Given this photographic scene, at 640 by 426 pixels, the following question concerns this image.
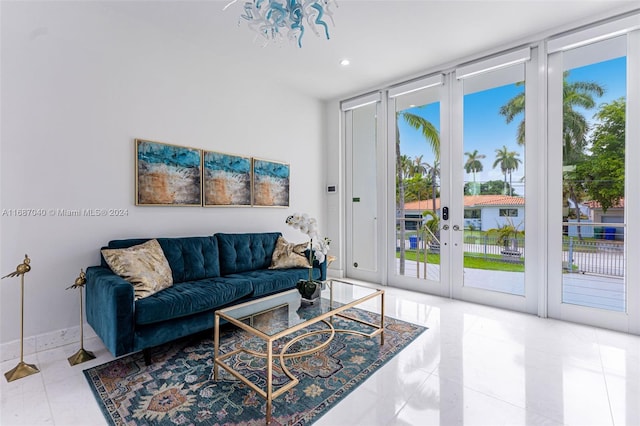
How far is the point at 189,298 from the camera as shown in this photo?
7.57 feet

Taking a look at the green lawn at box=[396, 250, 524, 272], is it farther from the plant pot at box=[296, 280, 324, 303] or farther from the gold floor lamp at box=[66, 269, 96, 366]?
the gold floor lamp at box=[66, 269, 96, 366]

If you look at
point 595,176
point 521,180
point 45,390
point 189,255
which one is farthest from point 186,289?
point 595,176

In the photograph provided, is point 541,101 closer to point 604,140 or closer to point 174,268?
point 604,140

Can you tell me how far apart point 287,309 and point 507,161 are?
295cm

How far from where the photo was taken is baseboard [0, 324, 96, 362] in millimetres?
2234

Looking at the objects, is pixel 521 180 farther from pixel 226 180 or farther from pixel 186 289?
pixel 186 289

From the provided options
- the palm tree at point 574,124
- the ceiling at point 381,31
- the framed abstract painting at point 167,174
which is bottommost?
the framed abstract painting at point 167,174

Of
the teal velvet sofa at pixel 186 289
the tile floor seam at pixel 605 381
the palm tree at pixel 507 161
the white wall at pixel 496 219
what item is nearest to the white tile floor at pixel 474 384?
the tile floor seam at pixel 605 381

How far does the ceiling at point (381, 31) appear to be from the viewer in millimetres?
2686

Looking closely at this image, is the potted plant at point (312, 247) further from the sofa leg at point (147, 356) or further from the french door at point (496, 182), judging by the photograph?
the french door at point (496, 182)

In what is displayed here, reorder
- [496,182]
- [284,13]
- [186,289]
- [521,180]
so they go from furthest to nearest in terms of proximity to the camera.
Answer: [496,182] → [521,180] → [186,289] → [284,13]

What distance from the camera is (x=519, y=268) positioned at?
3354 mm

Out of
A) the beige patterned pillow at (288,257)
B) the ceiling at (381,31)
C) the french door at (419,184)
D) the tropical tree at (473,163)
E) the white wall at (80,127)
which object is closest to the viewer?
the white wall at (80,127)

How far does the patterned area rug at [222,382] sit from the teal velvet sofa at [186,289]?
189 mm
